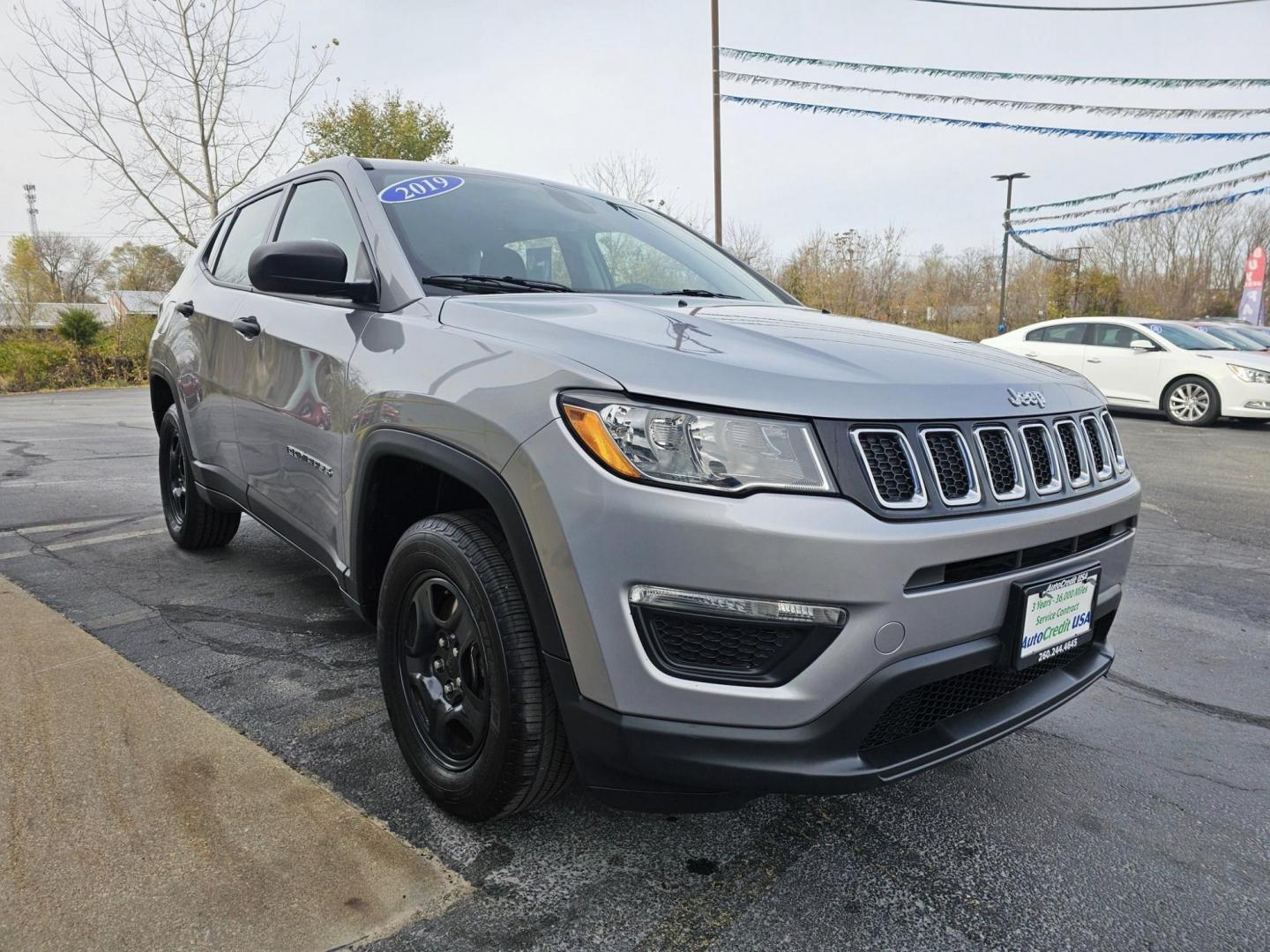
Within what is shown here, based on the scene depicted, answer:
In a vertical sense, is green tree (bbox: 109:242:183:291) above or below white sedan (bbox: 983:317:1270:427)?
above

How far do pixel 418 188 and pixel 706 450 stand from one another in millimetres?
1669

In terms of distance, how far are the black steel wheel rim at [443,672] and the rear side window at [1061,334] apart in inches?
490

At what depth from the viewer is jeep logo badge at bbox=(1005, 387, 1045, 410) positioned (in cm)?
194

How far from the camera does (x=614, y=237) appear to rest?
3059mm

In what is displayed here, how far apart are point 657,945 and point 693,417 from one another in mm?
1030

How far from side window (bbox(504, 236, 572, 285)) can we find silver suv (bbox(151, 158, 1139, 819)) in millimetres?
121

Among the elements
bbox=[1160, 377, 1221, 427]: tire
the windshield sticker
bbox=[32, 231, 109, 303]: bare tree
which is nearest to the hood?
the windshield sticker

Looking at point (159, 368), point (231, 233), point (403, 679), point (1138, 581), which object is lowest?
point (1138, 581)

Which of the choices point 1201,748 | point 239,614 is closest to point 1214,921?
point 1201,748

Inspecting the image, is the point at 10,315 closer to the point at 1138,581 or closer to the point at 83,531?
the point at 83,531

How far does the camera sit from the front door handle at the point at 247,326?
10.3ft

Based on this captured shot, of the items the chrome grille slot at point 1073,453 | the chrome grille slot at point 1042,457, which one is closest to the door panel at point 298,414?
the chrome grille slot at point 1042,457

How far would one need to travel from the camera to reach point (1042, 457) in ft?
6.42

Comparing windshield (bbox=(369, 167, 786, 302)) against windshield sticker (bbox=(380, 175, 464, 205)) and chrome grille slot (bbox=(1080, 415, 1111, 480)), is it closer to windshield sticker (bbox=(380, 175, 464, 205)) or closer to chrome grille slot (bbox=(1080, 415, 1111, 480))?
windshield sticker (bbox=(380, 175, 464, 205))
